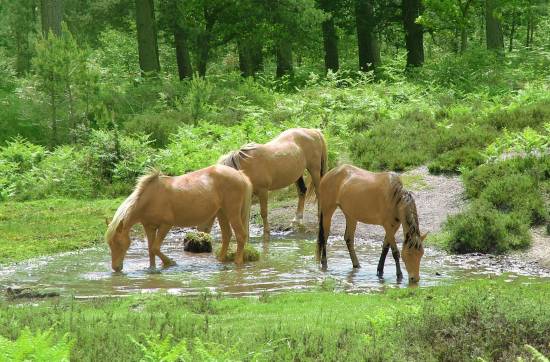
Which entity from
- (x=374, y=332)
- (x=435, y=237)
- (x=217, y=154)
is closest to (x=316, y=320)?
(x=374, y=332)

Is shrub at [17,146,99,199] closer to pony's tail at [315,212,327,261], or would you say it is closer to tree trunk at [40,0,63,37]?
pony's tail at [315,212,327,261]

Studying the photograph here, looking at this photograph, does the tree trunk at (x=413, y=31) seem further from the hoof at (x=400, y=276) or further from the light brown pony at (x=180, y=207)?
the hoof at (x=400, y=276)

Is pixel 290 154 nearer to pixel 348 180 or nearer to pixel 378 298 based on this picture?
pixel 348 180

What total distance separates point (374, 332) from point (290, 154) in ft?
28.3

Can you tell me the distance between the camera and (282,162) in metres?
15.9

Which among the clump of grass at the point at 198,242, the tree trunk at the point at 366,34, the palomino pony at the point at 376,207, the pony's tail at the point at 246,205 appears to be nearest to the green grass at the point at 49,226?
the clump of grass at the point at 198,242

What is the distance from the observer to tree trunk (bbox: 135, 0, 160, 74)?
97.8 ft

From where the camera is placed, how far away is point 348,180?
42.5 feet

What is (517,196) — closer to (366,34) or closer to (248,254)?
(248,254)

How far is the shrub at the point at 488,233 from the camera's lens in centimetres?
1358

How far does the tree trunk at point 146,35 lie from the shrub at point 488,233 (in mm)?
18022

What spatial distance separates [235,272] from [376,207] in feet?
7.34

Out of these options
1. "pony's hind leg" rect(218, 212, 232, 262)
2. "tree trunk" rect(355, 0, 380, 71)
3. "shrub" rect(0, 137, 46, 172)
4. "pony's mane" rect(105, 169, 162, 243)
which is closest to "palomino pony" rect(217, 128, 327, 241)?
"pony's hind leg" rect(218, 212, 232, 262)

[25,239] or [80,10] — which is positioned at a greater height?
[80,10]
